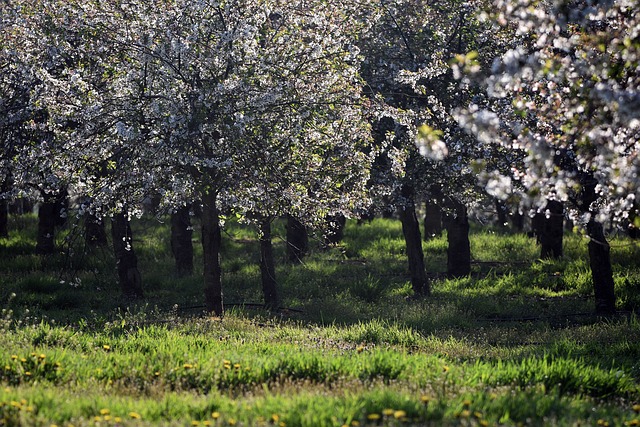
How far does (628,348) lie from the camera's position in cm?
A: 1208

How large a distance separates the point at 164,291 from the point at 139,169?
23.0 feet

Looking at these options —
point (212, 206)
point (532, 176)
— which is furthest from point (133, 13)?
point (532, 176)

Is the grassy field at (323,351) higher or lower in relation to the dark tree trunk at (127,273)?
lower

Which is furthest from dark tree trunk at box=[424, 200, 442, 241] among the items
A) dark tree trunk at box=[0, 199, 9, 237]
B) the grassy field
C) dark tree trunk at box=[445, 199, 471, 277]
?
dark tree trunk at box=[0, 199, 9, 237]

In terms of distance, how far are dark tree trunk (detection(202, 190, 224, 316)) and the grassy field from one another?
0.60 m

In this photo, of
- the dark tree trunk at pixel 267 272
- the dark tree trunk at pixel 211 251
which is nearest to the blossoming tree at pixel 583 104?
the dark tree trunk at pixel 211 251

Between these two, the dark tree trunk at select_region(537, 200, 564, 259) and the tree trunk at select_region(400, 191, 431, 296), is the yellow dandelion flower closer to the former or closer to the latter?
the tree trunk at select_region(400, 191, 431, 296)

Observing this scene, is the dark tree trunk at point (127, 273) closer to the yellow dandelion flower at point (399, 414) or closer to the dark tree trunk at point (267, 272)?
the dark tree trunk at point (267, 272)

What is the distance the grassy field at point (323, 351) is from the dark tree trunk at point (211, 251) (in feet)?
1.98

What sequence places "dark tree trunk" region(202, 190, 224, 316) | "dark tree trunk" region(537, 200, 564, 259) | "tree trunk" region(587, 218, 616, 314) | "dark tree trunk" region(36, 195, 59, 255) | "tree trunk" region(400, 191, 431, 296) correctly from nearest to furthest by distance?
"dark tree trunk" region(202, 190, 224, 316) → "tree trunk" region(587, 218, 616, 314) → "tree trunk" region(400, 191, 431, 296) → "dark tree trunk" region(36, 195, 59, 255) → "dark tree trunk" region(537, 200, 564, 259)

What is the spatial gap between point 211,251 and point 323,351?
19.1 ft

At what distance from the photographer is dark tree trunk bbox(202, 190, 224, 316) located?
50.1 ft

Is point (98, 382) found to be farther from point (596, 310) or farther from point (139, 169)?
point (596, 310)

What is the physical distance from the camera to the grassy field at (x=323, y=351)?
7137 mm
